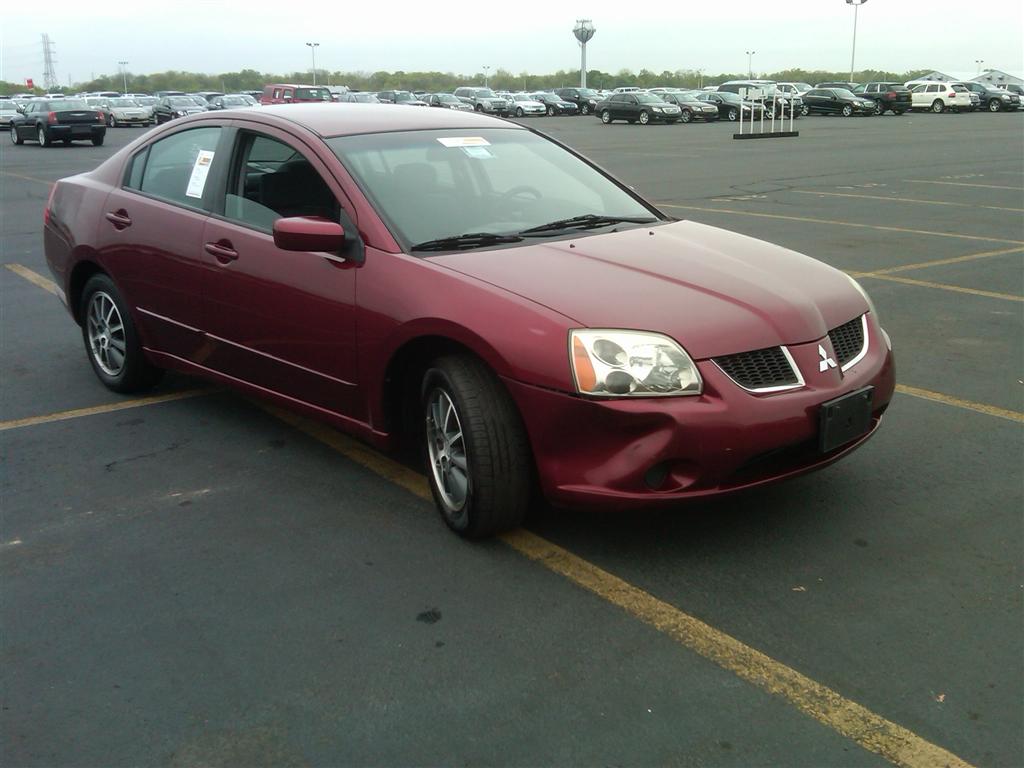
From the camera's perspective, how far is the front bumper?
3.59m

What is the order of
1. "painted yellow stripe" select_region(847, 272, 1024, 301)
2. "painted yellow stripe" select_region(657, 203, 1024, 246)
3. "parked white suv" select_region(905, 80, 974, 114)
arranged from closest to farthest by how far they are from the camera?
"painted yellow stripe" select_region(847, 272, 1024, 301) < "painted yellow stripe" select_region(657, 203, 1024, 246) < "parked white suv" select_region(905, 80, 974, 114)

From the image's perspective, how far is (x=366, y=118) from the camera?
16.8 feet

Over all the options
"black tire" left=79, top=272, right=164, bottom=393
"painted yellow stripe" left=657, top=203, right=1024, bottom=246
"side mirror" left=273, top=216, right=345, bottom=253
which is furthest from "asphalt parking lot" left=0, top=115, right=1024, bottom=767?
"painted yellow stripe" left=657, top=203, right=1024, bottom=246

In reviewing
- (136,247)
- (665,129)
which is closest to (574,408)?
(136,247)

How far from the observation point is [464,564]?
3.89 metres

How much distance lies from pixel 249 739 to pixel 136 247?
11.1ft

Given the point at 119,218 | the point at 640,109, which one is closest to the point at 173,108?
the point at 640,109

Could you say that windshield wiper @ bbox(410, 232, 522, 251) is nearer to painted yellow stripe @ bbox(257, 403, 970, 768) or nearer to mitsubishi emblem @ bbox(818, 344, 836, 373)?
painted yellow stripe @ bbox(257, 403, 970, 768)

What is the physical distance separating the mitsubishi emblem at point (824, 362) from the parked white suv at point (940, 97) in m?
57.4

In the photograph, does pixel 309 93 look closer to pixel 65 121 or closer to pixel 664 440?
pixel 65 121

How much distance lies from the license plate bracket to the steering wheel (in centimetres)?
179

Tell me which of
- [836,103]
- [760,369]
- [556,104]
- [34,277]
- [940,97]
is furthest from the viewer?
[556,104]

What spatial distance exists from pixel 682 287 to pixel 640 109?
151 ft

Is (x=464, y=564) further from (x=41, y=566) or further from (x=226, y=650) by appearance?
(x=41, y=566)
